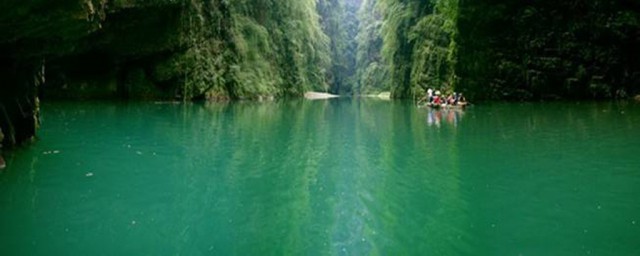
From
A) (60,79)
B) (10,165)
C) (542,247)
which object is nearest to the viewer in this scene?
(542,247)

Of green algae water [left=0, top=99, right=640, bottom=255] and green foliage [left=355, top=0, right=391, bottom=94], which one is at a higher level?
green foliage [left=355, top=0, right=391, bottom=94]

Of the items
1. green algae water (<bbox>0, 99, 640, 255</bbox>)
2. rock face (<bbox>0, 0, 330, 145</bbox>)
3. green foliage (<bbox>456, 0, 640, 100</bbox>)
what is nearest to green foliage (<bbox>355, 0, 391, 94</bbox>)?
rock face (<bbox>0, 0, 330, 145</bbox>)

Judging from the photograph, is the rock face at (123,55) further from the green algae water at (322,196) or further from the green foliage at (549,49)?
the green foliage at (549,49)

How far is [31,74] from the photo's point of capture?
38.1 ft

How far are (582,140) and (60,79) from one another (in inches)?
1176

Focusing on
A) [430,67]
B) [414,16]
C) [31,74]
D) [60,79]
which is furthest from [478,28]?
[31,74]

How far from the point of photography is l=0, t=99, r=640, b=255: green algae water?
16.4 feet

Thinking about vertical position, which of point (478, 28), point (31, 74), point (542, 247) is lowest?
point (542, 247)

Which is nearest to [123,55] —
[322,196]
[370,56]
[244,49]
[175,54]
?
[175,54]

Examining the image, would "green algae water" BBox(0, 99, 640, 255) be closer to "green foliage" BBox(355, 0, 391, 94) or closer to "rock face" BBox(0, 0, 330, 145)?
"rock face" BBox(0, 0, 330, 145)

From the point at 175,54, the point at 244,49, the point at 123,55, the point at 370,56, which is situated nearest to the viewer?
the point at 123,55

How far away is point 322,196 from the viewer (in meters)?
7.06

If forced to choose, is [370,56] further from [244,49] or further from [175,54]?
[175,54]

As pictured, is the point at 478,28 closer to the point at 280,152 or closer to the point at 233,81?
the point at 233,81
